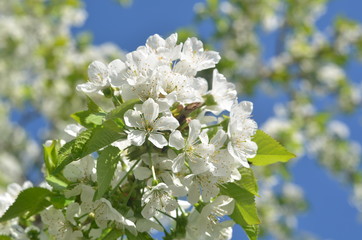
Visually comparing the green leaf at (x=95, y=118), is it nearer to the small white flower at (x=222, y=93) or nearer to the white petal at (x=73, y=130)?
the white petal at (x=73, y=130)

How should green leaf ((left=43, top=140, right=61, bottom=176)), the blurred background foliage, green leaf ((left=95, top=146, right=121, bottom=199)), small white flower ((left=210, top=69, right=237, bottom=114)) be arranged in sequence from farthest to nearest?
the blurred background foliage
green leaf ((left=43, top=140, right=61, bottom=176))
small white flower ((left=210, top=69, right=237, bottom=114))
green leaf ((left=95, top=146, right=121, bottom=199))

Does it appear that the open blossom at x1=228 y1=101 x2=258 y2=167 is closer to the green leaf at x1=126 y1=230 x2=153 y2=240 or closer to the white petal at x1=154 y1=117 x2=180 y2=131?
the white petal at x1=154 y1=117 x2=180 y2=131

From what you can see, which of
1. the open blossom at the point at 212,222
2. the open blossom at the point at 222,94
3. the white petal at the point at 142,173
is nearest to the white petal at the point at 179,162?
the white petal at the point at 142,173

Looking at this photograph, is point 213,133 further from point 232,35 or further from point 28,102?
point 28,102

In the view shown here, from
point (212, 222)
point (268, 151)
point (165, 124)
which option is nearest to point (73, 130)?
point (165, 124)

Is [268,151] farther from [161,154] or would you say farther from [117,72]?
[117,72]

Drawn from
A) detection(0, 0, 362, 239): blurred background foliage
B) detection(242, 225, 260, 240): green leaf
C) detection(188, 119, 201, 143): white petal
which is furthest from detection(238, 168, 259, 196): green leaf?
detection(0, 0, 362, 239): blurred background foliage
